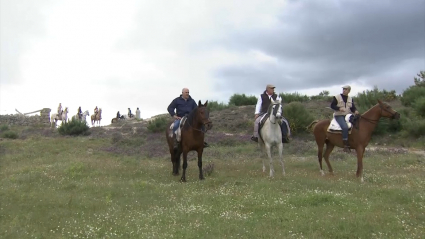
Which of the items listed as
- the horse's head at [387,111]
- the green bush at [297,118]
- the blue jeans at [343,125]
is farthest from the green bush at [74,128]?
the horse's head at [387,111]

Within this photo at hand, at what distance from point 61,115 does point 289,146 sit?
23.9m

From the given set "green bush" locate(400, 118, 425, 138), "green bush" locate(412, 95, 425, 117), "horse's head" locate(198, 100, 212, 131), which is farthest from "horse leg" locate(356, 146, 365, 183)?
"green bush" locate(412, 95, 425, 117)

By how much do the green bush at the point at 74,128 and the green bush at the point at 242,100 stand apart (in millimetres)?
16165

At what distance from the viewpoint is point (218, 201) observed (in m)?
8.78

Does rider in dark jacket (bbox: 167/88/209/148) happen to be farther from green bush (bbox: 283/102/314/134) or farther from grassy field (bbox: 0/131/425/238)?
green bush (bbox: 283/102/314/134)

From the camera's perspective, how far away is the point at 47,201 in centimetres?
945

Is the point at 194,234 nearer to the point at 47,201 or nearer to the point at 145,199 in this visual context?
the point at 145,199

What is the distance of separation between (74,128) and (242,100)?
17.7 metres

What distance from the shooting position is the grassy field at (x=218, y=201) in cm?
684

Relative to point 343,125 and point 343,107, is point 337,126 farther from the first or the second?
point 343,107

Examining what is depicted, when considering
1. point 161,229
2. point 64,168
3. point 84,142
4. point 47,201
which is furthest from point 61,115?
point 161,229

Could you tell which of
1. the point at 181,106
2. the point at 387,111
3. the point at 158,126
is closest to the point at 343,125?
the point at 387,111

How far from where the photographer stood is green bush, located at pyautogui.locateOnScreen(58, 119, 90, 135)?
1113 inches

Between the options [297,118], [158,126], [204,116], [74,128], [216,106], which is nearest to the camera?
[204,116]
